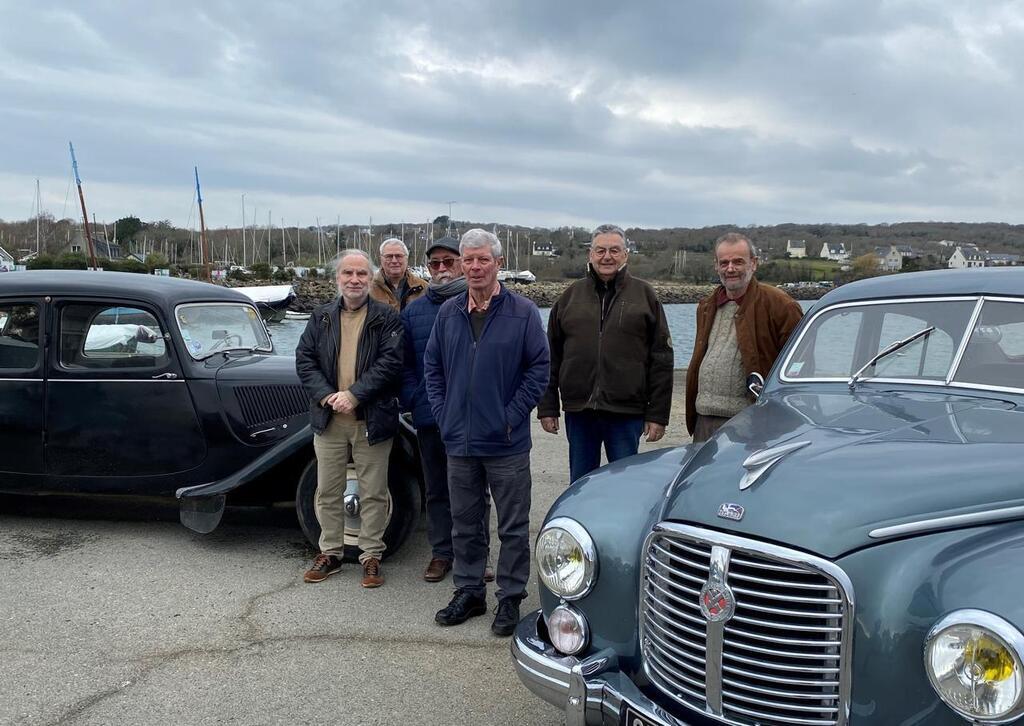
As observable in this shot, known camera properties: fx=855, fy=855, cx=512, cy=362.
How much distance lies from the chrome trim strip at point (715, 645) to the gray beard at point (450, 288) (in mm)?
2628

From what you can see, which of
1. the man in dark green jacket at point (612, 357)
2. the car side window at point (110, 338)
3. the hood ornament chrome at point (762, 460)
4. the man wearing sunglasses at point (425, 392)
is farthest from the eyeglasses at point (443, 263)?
the hood ornament chrome at point (762, 460)

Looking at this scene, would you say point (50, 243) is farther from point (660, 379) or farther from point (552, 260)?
point (660, 379)

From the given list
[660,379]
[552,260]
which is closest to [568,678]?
[660,379]

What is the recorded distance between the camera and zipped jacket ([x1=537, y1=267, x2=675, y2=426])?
475 cm

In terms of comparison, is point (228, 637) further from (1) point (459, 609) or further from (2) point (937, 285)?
(2) point (937, 285)

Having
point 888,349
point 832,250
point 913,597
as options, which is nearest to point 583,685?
point 913,597

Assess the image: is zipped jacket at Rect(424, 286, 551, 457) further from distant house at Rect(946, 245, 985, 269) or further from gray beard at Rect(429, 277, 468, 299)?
distant house at Rect(946, 245, 985, 269)

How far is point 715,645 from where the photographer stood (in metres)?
2.61

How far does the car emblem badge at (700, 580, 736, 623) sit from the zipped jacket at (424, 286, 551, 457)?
5.89 feet

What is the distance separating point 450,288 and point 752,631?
2.84 meters

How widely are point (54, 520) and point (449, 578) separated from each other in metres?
3.23

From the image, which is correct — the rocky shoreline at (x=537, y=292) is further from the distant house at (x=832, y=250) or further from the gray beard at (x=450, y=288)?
the gray beard at (x=450, y=288)

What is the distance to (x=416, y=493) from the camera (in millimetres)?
5477

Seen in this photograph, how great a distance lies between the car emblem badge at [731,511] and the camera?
8.57 ft
